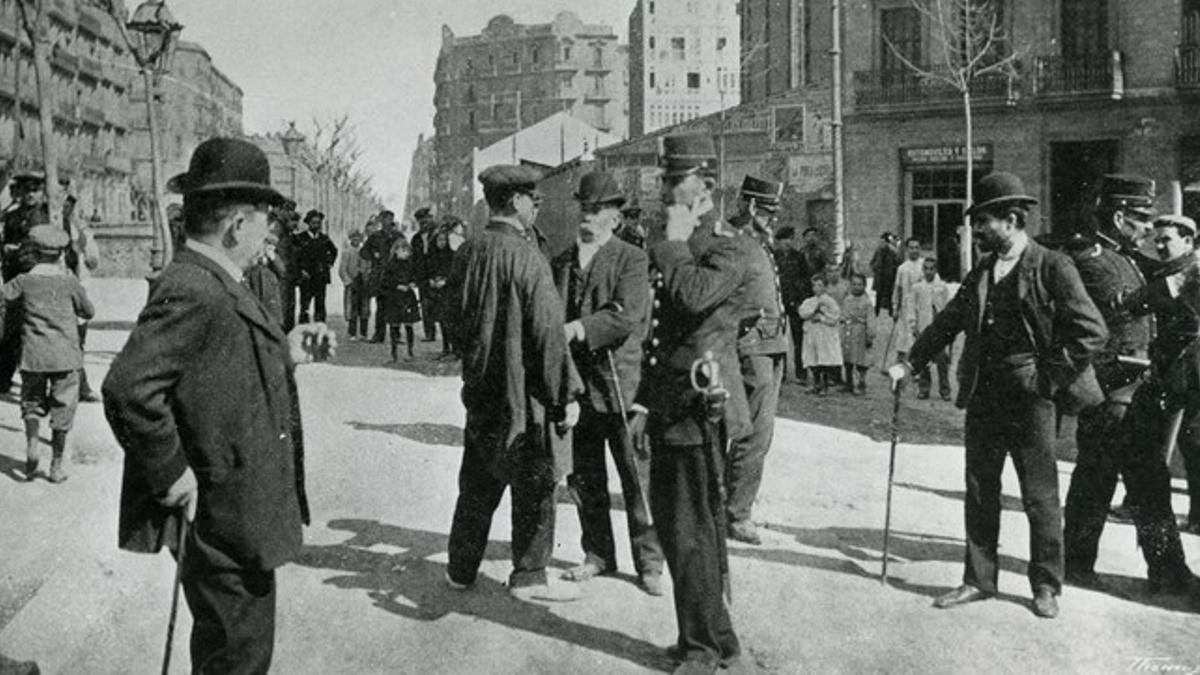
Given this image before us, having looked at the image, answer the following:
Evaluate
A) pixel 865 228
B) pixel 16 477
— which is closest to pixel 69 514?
pixel 16 477

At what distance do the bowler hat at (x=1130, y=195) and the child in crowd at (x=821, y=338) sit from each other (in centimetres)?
650

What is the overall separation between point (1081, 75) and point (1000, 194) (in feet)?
85.4

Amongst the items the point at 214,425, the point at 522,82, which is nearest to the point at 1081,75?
the point at 214,425

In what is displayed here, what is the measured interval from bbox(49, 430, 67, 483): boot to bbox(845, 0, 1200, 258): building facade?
2463 cm

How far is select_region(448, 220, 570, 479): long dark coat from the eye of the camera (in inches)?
201

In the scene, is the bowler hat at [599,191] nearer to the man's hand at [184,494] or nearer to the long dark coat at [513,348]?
the long dark coat at [513,348]

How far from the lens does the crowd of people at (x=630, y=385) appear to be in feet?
10.6

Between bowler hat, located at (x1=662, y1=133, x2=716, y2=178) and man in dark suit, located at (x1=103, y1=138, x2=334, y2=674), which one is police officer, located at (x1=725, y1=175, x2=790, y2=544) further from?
man in dark suit, located at (x1=103, y1=138, x2=334, y2=674)

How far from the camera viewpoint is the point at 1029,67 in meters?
28.9

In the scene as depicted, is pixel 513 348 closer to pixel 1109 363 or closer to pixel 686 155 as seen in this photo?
pixel 686 155

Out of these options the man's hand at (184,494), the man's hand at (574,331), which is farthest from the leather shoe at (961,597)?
the man's hand at (184,494)

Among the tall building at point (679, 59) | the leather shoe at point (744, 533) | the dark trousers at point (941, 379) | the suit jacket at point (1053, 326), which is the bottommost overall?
the leather shoe at point (744, 533)

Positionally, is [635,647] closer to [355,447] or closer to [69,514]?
[69,514]

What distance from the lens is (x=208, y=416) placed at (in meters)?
3.21
